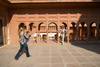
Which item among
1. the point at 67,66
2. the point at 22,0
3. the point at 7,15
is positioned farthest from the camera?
the point at 7,15

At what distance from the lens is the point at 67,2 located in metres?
7.64

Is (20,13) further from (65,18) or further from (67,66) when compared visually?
(67,66)

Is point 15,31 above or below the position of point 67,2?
below

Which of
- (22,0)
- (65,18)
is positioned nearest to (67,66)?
(65,18)

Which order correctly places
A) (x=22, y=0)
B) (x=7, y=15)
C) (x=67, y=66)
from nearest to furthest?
1. (x=67, y=66)
2. (x=22, y=0)
3. (x=7, y=15)

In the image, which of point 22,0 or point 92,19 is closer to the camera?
point 22,0

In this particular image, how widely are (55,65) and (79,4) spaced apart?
6.56 m

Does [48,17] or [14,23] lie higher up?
[48,17]

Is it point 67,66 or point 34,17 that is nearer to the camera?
point 67,66

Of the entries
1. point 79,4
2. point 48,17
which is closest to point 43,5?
point 48,17

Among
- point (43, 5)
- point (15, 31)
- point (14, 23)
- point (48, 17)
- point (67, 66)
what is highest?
point (43, 5)

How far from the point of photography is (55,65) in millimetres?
3898

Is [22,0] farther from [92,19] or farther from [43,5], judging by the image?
[92,19]

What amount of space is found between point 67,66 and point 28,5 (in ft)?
22.1
